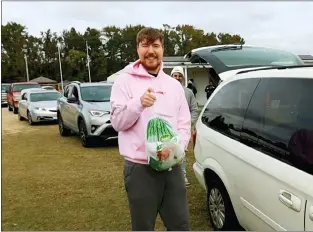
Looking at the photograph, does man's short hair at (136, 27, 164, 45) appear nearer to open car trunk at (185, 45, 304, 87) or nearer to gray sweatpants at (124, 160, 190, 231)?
gray sweatpants at (124, 160, 190, 231)

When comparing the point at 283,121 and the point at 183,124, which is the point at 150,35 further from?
the point at 283,121

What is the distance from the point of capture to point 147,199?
2.45 meters

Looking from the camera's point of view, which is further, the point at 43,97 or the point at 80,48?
the point at 80,48

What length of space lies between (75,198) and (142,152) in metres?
2.94

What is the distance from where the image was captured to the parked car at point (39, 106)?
45.3 feet

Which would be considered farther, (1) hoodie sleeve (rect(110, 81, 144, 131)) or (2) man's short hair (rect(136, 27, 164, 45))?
(2) man's short hair (rect(136, 27, 164, 45))

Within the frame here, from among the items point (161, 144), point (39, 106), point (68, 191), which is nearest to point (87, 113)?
point (68, 191)

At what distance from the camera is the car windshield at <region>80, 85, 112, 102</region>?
9.48 m

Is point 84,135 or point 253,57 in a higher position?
point 253,57

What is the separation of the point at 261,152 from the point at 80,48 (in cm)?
8092

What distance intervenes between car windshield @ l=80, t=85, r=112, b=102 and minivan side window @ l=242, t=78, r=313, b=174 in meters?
6.73

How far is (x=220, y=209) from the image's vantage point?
11.6ft

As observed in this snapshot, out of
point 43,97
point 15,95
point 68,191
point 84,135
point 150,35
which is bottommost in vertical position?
point 68,191

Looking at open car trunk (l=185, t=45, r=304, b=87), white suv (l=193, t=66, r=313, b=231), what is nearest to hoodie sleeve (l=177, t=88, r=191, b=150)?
white suv (l=193, t=66, r=313, b=231)
